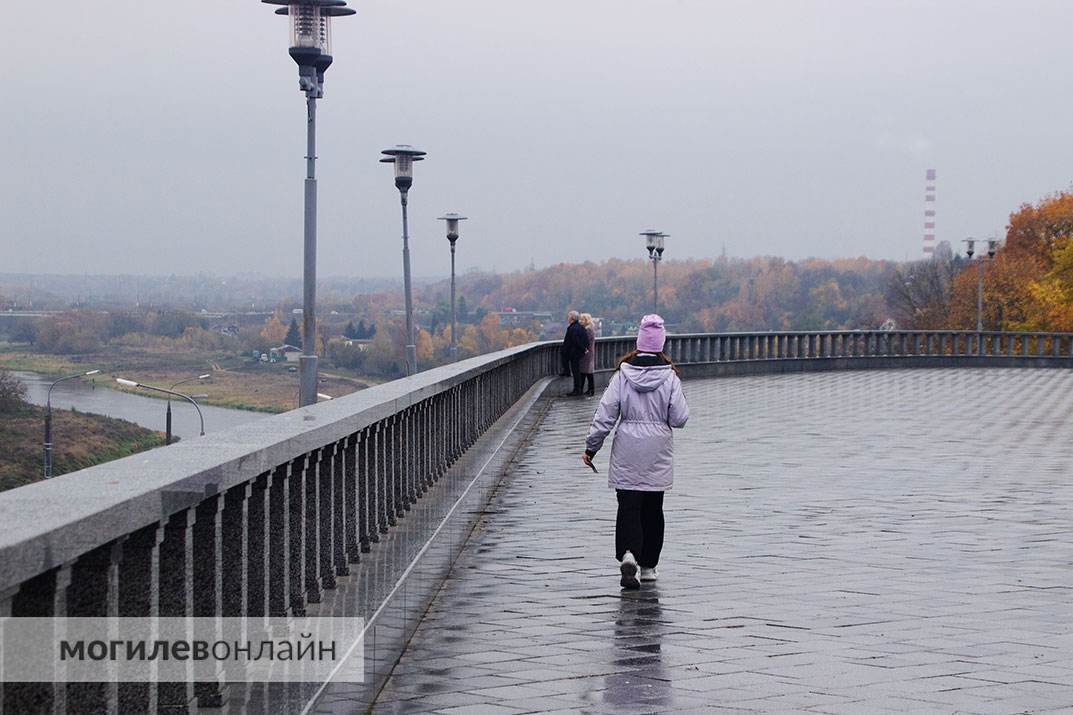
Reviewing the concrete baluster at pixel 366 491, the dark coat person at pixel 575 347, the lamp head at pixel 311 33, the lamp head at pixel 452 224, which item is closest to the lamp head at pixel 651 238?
the lamp head at pixel 452 224

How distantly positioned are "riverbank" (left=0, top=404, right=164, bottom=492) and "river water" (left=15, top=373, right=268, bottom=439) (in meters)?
0.17

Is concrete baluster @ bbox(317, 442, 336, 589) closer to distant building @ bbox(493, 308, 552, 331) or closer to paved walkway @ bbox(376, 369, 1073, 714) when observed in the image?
paved walkway @ bbox(376, 369, 1073, 714)

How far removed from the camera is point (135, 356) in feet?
56.9

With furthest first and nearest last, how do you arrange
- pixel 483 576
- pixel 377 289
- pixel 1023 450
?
pixel 377 289 < pixel 1023 450 < pixel 483 576

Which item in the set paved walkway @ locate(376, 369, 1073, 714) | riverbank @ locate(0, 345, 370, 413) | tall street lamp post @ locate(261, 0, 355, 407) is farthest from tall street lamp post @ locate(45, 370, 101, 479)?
tall street lamp post @ locate(261, 0, 355, 407)

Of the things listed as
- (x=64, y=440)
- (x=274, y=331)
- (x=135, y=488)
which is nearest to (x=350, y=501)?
(x=64, y=440)

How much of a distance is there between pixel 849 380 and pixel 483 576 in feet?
107

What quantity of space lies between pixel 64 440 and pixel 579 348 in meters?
23.6

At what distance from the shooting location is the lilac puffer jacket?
Result: 9930 millimetres

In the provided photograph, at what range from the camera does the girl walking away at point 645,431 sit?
9852 millimetres

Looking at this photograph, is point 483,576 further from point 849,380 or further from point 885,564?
point 849,380

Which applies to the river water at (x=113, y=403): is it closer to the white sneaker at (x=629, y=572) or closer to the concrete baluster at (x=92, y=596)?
the white sneaker at (x=629, y=572)

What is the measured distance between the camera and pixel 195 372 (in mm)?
17969

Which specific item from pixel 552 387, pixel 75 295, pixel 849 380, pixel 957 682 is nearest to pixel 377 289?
pixel 849 380
